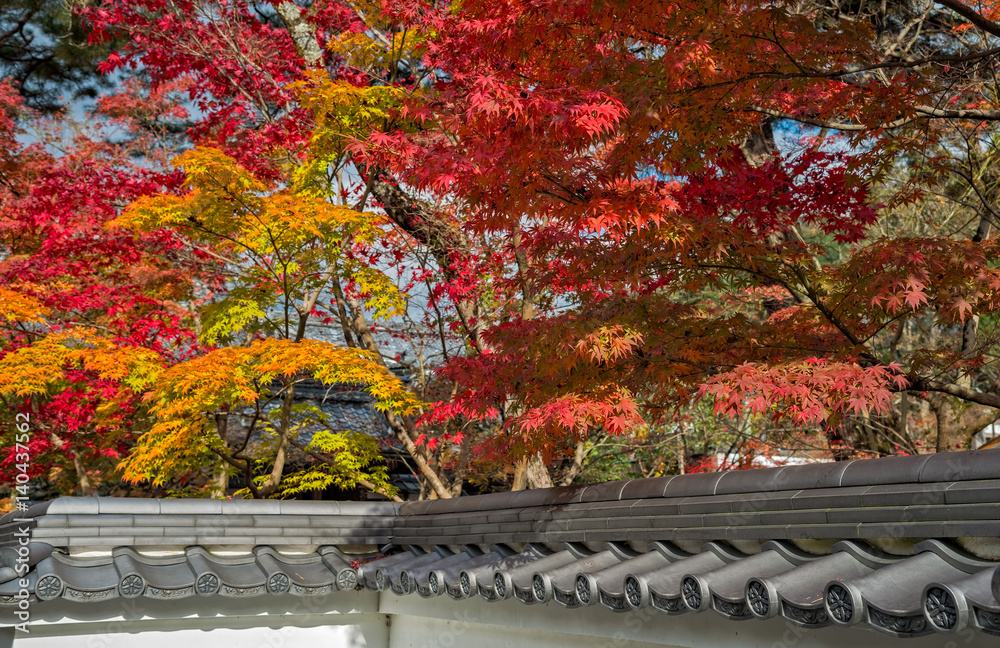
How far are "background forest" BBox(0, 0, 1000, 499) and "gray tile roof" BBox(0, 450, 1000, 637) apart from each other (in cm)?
56

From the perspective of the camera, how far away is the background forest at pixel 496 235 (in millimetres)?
4871

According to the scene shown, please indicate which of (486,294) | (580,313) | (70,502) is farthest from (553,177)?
(486,294)

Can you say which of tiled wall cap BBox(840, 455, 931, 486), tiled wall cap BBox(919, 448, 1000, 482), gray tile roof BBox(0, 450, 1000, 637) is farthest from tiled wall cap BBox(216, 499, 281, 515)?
tiled wall cap BBox(919, 448, 1000, 482)

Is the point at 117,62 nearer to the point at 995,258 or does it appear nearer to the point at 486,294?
the point at 486,294

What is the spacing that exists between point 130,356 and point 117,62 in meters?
5.07

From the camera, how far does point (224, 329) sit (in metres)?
10.2

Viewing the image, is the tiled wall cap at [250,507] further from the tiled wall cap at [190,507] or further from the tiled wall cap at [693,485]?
the tiled wall cap at [693,485]

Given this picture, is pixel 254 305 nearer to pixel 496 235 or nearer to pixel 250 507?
pixel 496 235

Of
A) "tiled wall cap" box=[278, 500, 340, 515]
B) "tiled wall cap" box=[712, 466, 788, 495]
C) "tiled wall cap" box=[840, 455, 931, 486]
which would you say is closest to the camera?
"tiled wall cap" box=[840, 455, 931, 486]

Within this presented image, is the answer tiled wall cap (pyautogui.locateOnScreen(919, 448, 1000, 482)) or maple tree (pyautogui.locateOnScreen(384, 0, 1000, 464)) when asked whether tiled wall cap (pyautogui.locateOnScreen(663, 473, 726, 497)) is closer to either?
maple tree (pyautogui.locateOnScreen(384, 0, 1000, 464))

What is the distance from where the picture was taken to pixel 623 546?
15.9 feet

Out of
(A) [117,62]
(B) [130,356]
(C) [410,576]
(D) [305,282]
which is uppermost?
(A) [117,62]

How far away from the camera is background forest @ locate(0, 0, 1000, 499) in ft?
16.0

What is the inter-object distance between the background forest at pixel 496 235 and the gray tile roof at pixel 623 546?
0.56 meters
